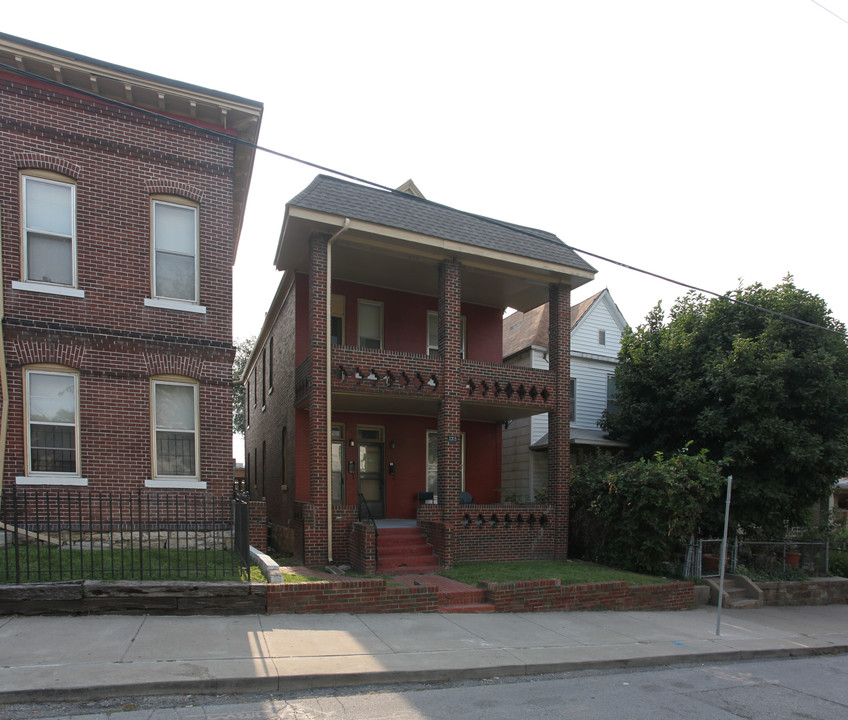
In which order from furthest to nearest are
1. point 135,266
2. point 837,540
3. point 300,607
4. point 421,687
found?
point 837,540 → point 135,266 → point 300,607 → point 421,687

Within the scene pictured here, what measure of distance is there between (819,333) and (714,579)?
648 centimetres

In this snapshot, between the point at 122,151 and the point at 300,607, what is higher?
the point at 122,151

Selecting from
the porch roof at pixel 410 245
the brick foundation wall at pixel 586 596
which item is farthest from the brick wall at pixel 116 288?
the brick foundation wall at pixel 586 596

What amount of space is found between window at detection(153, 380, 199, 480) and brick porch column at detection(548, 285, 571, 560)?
26.4 ft

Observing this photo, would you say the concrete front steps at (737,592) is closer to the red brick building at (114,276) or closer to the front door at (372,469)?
the front door at (372,469)

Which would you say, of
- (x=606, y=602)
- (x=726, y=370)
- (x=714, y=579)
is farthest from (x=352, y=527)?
(x=726, y=370)

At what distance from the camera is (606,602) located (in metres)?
11.4

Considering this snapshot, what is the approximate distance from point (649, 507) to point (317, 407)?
23.6 feet

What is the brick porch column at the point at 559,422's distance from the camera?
580 inches

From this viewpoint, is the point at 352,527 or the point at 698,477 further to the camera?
the point at 698,477

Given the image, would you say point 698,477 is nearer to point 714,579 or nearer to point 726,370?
point 714,579

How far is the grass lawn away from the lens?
38.4 feet

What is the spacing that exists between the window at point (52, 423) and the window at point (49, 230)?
5.30 ft

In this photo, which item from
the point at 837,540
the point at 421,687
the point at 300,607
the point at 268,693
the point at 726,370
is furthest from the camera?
the point at 837,540
